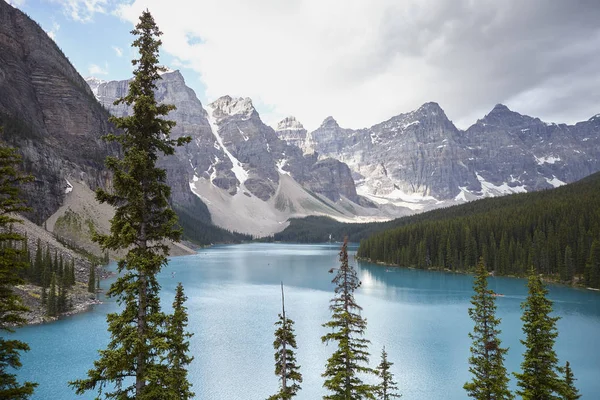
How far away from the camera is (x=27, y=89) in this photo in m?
155

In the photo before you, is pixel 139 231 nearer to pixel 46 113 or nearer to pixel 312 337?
pixel 312 337

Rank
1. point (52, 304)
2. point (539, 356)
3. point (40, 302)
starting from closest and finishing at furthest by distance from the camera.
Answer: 1. point (539, 356)
2. point (52, 304)
3. point (40, 302)

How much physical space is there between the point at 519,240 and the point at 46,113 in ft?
590

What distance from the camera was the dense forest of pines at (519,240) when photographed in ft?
297

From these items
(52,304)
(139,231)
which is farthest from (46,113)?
(139,231)

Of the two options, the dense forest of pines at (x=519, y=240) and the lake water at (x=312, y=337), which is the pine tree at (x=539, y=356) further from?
the dense forest of pines at (x=519, y=240)

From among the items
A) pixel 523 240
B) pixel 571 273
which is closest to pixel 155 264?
pixel 571 273

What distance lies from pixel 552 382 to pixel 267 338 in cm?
3507

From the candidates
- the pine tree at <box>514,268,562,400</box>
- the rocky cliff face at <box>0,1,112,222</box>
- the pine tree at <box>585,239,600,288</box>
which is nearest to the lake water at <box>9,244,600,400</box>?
the pine tree at <box>585,239,600,288</box>

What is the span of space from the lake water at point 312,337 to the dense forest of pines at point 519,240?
11.3 metres

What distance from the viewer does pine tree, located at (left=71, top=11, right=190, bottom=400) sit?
1187 cm

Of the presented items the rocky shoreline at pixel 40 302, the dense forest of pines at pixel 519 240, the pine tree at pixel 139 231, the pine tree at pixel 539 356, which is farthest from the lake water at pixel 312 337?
the pine tree at pixel 139 231

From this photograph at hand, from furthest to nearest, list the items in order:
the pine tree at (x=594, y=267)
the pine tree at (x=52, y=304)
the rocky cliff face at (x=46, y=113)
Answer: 1. the rocky cliff face at (x=46, y=113)
2. the pine tree at (x=594, y=267)
3. the pine tree at (x=52, y=304)

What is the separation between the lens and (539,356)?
18188mm
